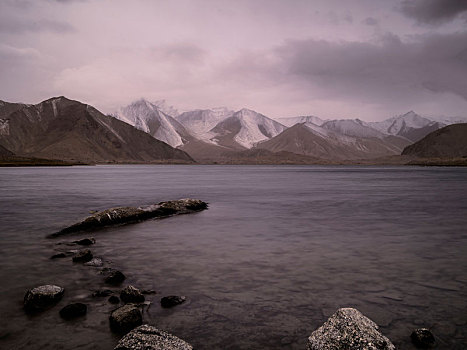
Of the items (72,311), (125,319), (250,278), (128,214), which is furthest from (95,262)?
(128,214)

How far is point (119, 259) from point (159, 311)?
281 inches

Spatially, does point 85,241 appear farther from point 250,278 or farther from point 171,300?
point 250,278

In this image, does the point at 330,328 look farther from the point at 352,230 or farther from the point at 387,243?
the point at 352,230

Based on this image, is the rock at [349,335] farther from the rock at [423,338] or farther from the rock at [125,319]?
the rock at [125,319]

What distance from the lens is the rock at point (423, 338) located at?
9.09 m

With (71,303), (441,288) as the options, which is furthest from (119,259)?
(441,288)

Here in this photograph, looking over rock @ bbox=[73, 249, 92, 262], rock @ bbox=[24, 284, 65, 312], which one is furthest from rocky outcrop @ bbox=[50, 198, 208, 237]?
rock @ bbox=[24, 284, 65, 312]

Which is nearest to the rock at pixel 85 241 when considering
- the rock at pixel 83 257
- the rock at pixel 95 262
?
the rock at pixel 83 257

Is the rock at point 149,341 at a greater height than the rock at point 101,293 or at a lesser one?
greater

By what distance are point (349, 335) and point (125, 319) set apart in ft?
20.8

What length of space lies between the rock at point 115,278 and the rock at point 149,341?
566 cm

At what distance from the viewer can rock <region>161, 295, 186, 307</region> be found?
452 inches

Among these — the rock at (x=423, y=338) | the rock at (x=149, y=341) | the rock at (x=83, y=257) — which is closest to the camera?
the rock at (x=149, y=341)

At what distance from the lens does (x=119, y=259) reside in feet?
56.9
